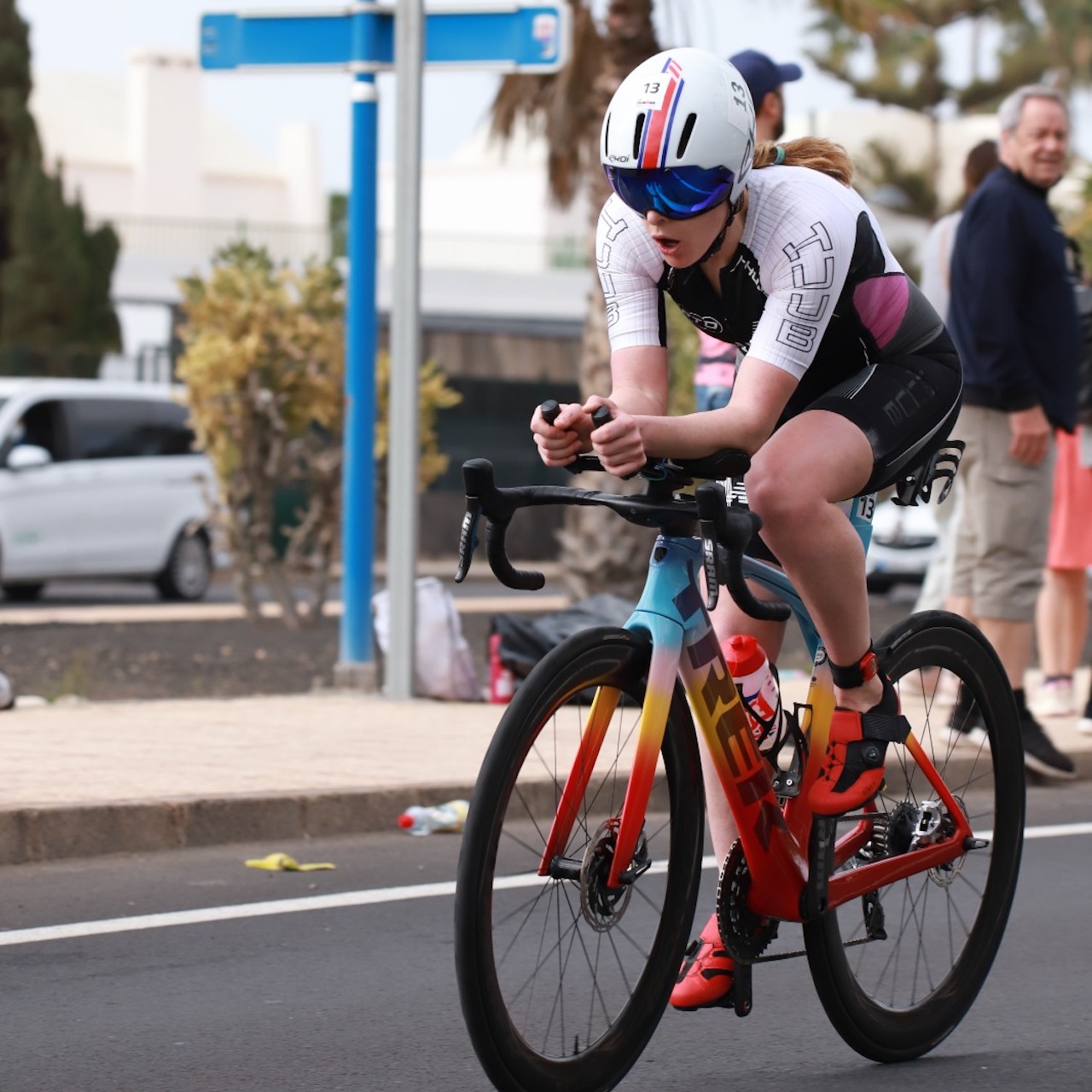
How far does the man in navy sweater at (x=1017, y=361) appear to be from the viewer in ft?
25.6

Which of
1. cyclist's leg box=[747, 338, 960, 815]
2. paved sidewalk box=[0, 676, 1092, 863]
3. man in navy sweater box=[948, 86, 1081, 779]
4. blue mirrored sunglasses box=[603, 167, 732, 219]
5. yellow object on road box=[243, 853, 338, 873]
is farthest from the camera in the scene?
man in navy sweater box=[948, 86, 1081, 779]

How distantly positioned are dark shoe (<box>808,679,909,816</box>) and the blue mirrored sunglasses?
108cm

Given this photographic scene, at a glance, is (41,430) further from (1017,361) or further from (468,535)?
(468,535)

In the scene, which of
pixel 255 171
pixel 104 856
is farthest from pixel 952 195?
pixel 104 856

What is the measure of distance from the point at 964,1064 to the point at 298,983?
148cm

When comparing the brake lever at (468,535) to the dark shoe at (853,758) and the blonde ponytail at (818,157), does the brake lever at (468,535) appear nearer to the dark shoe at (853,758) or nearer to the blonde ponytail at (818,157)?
the dark shoe at (853,758)

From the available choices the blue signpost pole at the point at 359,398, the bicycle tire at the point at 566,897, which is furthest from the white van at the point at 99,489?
the bicycle tire at the point at 566,897

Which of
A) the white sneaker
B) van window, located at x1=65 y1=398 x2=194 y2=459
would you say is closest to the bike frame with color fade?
the white sneaker

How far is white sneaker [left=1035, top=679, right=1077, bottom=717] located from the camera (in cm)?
929

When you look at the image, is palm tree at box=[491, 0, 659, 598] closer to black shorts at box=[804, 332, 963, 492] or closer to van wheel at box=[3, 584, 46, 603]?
van wheel at box=[3, 584, 46, 603]

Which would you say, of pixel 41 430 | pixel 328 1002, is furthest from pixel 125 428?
pixel 328 1002

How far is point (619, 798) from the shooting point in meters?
3.76

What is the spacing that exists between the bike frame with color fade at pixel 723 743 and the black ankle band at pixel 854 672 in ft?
0.08

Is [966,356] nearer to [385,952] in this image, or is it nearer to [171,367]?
[385,952]
